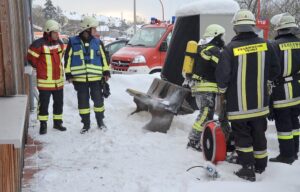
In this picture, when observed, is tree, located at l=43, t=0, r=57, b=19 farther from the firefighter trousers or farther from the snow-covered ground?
the firefighter trousers

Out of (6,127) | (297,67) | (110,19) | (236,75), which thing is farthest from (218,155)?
(110,19)

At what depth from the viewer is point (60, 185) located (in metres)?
4.82

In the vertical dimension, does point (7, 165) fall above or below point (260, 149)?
above

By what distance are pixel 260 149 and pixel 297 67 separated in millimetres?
1193

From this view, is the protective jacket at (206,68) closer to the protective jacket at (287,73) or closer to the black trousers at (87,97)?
the protective jacket at (287,73)

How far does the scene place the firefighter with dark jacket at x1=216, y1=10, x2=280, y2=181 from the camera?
4.89m

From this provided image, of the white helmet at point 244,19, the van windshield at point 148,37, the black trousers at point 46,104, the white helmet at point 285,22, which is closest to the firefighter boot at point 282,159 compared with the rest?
the white helmet at point 285,22

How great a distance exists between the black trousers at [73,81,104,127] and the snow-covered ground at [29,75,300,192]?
0.92 feet

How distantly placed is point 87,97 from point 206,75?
2175 mm

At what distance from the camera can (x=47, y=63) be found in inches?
272

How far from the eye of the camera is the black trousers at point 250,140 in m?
5.00

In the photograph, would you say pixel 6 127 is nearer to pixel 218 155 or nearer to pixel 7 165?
pixel 7 165

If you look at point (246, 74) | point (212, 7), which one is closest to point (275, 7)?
point (212, 7)

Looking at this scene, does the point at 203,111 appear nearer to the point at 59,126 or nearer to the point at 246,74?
the point at 246,74
